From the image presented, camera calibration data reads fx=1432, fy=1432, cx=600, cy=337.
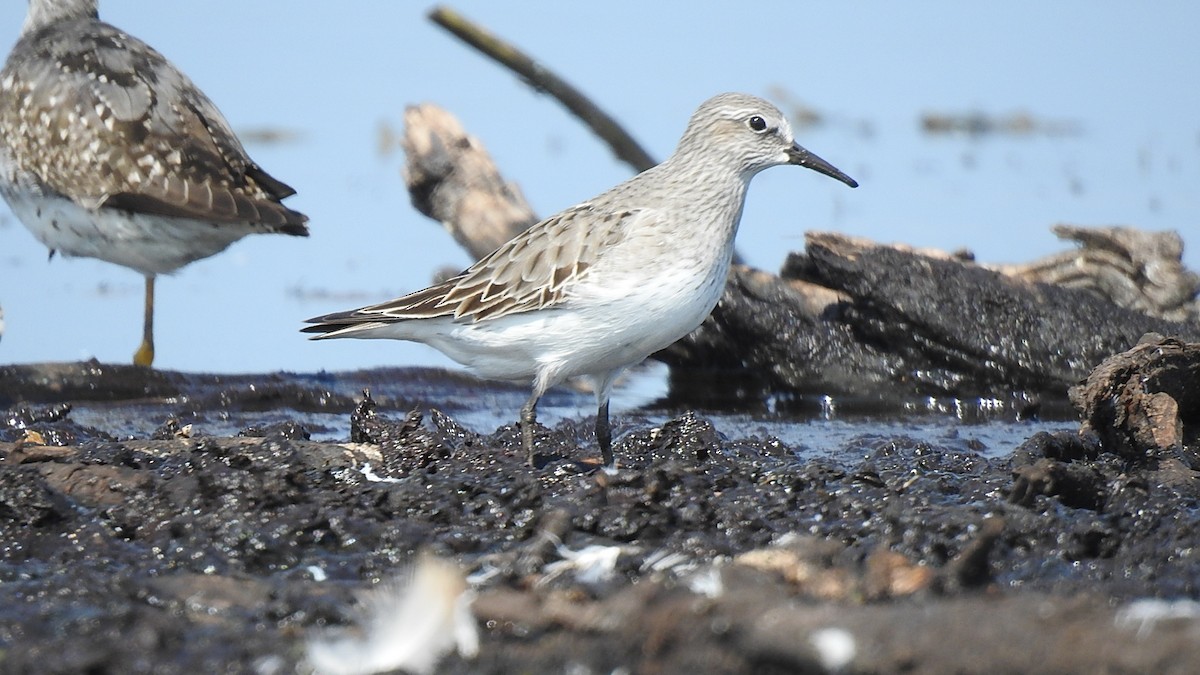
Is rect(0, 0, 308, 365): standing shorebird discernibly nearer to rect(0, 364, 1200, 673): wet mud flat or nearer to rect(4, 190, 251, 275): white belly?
rect(4, 190, 251, 275): white belly

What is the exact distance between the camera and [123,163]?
853cm

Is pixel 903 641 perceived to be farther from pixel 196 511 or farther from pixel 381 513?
pixel 196 511

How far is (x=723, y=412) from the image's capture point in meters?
8.96

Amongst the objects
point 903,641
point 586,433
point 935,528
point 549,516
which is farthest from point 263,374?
point 903,641

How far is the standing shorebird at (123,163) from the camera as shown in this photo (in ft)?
28.0

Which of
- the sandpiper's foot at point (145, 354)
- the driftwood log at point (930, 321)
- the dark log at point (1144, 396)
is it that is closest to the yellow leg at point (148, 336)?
the sandpiper's foot at point (145, 354)

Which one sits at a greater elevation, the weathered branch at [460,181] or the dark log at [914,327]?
the weathered branch at [460,181]

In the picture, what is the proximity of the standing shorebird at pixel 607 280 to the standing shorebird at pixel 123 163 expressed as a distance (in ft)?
7.21

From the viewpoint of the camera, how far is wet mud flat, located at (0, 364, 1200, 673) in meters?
3.07

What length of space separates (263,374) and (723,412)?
2869 mm

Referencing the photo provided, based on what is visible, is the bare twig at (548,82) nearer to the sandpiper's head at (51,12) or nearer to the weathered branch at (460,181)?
the weathered branch at (460,181)

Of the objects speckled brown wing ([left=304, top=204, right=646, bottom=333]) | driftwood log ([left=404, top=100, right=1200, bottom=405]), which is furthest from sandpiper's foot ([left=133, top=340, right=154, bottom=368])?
driftwood log ([left=404, top=100, right=1200, bottom=405])

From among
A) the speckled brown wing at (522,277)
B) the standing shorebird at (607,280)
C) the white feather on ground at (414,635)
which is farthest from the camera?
the speckled brown wing at (522,277)

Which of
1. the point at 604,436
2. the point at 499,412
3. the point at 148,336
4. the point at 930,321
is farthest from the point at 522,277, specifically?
the point at 148,336
